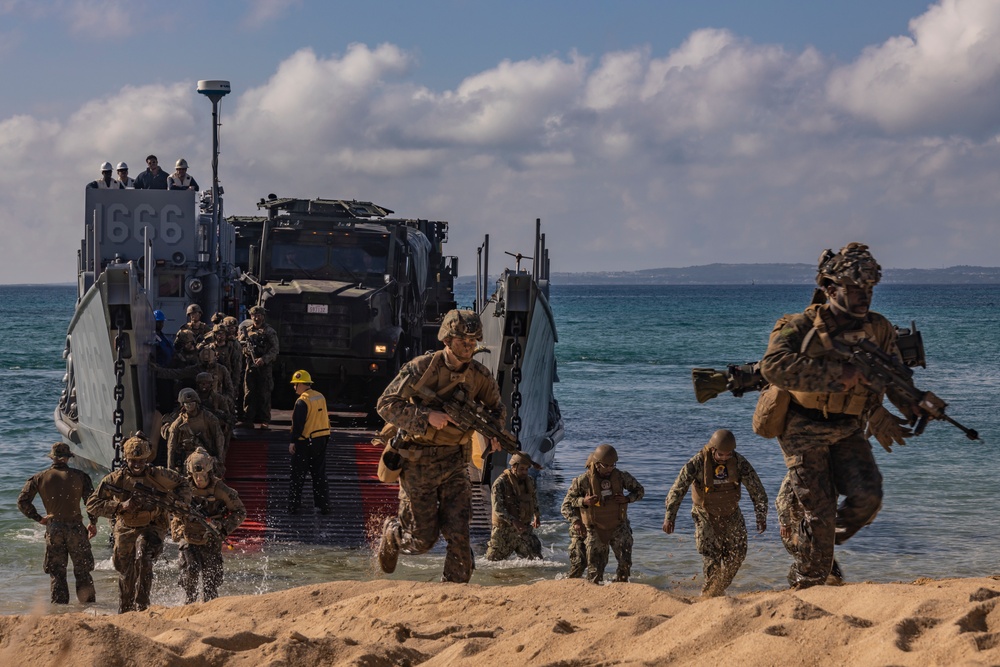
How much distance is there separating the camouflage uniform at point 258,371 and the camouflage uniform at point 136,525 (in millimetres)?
5188

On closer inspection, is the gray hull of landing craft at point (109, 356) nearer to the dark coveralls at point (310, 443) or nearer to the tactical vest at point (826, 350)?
Answer: the dark coveralls at point (310, 443)

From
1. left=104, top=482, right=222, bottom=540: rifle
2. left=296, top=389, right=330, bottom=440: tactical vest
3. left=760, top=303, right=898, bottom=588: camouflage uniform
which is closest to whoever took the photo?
left=760, top=303, right=898, bottom=588: camouflage uniform

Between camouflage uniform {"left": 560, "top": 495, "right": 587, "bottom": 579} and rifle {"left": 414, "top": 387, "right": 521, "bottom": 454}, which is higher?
rifle {"left": 414, "top": 387, "right": 521, "bottom": 454}

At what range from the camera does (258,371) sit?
14.8m

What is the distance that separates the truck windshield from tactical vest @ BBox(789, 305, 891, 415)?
Answer: 395 inches

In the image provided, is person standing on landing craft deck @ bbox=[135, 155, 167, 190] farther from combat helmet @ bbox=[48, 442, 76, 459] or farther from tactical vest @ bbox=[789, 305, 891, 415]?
tactical vest @ bbox=[789, 305, 891, 415]

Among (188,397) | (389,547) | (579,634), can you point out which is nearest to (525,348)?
(188,397)

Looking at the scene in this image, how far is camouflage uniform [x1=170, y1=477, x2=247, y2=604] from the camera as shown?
31.7ft

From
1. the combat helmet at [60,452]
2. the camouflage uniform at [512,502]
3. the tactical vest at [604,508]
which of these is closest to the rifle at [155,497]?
the combat helmet at [60,452]

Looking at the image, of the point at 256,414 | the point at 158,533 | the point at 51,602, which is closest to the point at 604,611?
the point at 158,533

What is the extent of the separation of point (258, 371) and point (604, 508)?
5.94 meters

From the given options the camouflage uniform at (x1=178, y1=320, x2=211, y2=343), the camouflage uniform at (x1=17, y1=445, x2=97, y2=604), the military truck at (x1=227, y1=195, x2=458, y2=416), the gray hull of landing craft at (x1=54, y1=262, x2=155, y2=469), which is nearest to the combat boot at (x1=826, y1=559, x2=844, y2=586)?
the camouflage uniform at (x1=17, y1=445, x2=97, y2=604)

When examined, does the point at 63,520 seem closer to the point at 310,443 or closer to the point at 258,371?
the point at 310,443

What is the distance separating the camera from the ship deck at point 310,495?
1265cm
